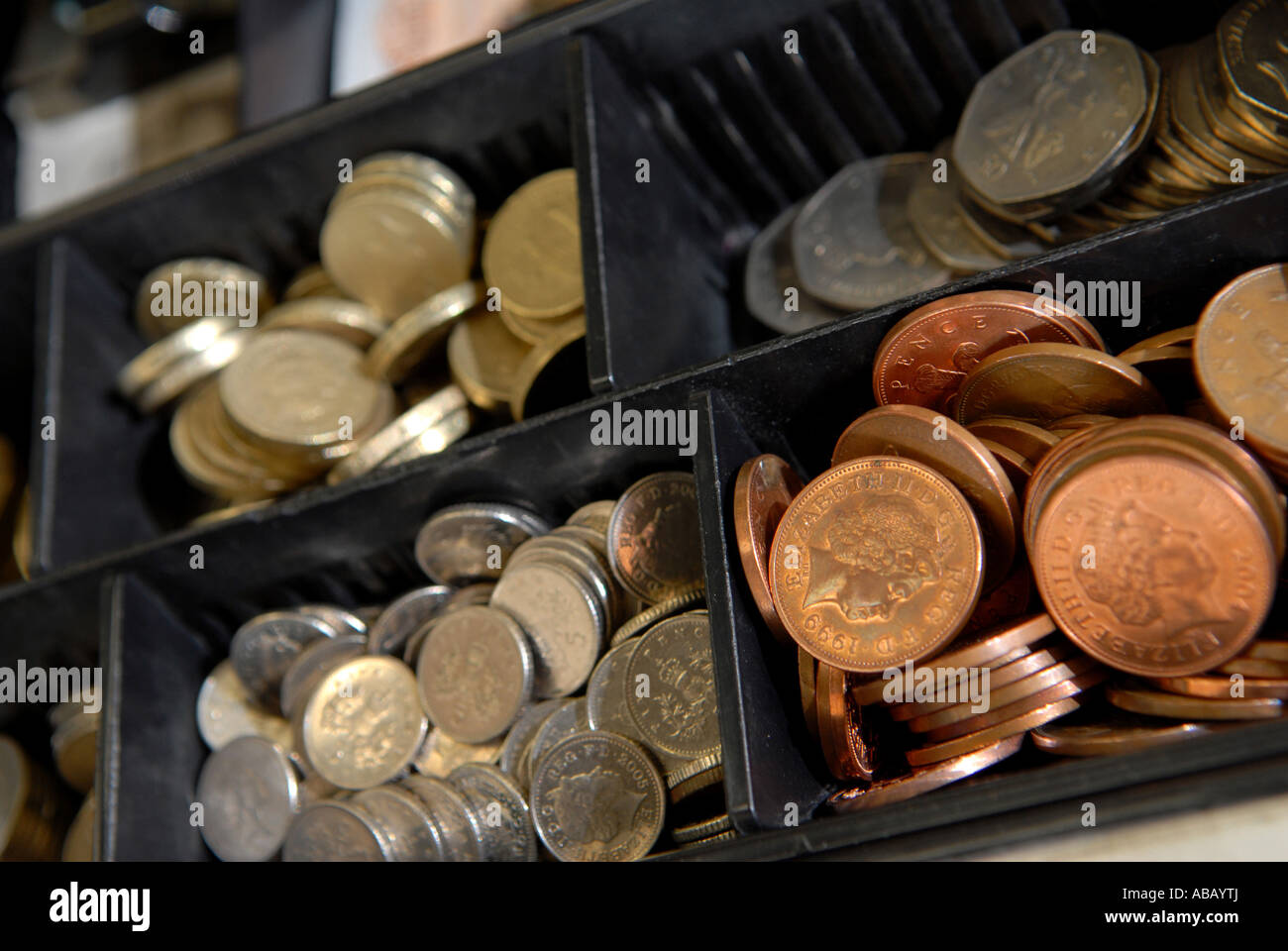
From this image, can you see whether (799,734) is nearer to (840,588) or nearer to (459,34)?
(840,588)

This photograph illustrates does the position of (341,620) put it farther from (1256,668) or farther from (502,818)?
(1256,668)

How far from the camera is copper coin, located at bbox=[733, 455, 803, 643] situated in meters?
1.31

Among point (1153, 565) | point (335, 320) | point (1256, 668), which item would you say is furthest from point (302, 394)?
point (1256, 668)

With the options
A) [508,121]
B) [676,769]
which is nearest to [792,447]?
[676,769]

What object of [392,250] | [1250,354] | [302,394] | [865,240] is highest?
[392,250]

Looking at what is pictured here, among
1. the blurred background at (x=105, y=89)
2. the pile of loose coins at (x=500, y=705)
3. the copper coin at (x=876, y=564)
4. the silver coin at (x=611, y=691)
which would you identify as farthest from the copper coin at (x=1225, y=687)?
the blurred background at (x=105, y=89)

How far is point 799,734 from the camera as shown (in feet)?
4.48

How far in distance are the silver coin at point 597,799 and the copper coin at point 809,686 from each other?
211mm

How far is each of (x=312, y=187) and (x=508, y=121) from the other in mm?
384

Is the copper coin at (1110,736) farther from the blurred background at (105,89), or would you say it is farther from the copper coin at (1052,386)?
the blurred background at (105,89)

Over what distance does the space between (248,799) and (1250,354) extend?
1471 mm

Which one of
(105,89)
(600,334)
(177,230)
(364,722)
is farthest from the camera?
(105,89)

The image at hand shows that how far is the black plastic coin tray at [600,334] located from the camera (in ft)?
4.18

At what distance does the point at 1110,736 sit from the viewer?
1.13 m
